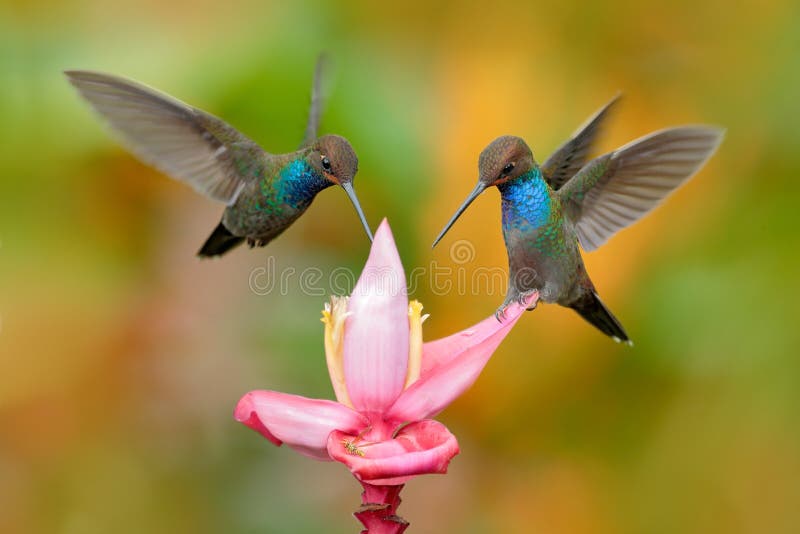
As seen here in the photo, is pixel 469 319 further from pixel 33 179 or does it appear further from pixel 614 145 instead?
pixel 33 179

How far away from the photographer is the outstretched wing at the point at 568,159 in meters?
1.06

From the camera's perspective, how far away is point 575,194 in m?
1.04

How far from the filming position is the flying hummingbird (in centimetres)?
88

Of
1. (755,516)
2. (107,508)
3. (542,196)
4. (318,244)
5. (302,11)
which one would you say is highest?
(302,11)

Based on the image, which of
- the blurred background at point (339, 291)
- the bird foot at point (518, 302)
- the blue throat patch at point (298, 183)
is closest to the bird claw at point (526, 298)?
the bird foot at point (518, 302)

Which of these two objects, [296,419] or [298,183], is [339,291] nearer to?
[298,183]

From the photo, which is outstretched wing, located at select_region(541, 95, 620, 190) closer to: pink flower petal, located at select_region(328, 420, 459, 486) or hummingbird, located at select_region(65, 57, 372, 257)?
hummingbird, located at select_region(65, 57, 372, 257)

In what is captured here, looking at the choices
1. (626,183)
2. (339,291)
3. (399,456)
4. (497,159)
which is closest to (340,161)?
(497,159)

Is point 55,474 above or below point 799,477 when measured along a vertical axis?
below

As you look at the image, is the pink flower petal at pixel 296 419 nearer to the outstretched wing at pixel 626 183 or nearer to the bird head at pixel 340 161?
the bird head at pixel 340 161

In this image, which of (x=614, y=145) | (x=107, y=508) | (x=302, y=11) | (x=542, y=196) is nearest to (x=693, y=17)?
(x=614, y=145)

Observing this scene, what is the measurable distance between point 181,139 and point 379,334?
47cm

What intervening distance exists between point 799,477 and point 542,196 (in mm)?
1209

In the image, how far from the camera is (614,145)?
74.2 inches
